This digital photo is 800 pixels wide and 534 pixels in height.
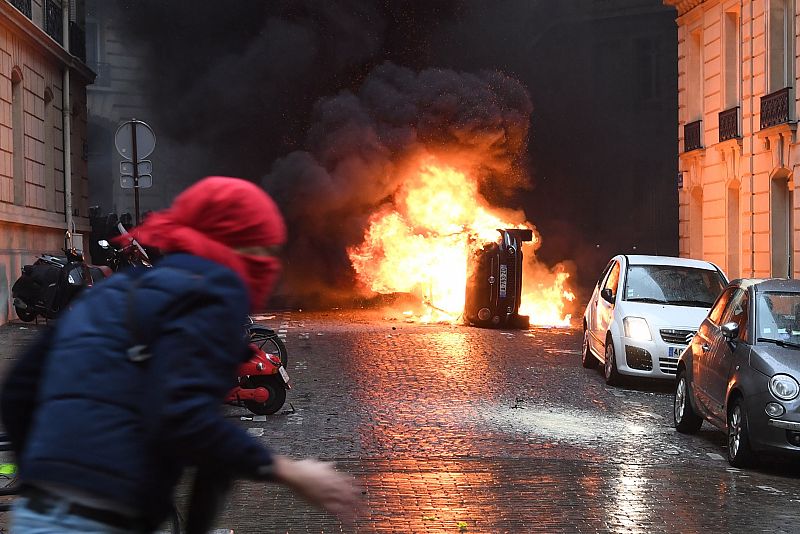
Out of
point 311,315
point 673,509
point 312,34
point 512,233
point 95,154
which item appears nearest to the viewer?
point 673,509

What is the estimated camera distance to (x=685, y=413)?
32.9ft

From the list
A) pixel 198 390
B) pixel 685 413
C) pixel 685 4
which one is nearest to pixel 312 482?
pixel 198 390

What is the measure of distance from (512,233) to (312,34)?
13610 millimetres

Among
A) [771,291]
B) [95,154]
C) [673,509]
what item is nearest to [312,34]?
[95,154]

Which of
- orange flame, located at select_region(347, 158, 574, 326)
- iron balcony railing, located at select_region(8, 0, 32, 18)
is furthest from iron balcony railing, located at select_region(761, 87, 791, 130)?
iron balcony railing, located at select_region(8, 0, 32, 18)

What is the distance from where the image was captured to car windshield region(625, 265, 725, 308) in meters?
14.0

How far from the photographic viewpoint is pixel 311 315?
25.5m

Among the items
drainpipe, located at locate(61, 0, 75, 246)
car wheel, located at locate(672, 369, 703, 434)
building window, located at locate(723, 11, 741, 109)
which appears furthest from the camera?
drainpipe, located at locate(61, 0, 75, 246)

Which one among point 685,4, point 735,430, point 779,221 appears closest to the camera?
point 735,430

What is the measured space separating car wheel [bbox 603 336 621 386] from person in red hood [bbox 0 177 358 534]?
10894 millimetres

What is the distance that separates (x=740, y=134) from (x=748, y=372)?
1506cm

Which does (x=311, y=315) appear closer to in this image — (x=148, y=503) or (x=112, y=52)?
(x=112, y=52)

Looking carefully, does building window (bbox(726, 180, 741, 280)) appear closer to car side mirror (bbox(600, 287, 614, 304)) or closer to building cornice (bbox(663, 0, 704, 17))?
building cornice (bbox(663, 0, 704, 17))

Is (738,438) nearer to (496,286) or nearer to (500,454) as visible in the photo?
(500,454)
